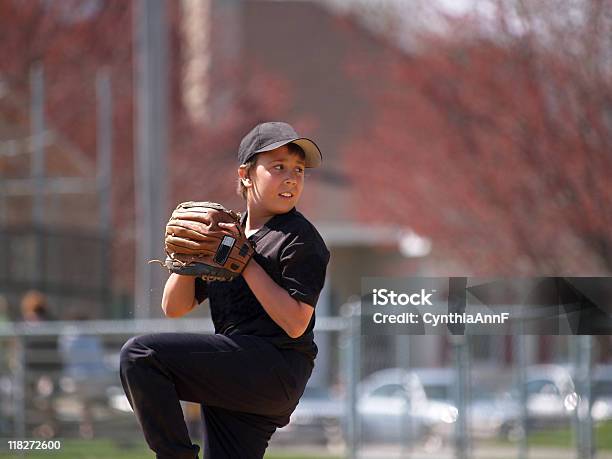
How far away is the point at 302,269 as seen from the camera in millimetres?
4223

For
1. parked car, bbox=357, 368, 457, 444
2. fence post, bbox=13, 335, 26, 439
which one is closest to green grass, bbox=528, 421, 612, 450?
parked car, bbox=357, 368, 457, 444

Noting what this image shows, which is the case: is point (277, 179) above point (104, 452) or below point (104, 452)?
above

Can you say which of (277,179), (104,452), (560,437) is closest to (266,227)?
(277,179)

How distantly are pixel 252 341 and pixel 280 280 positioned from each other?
0.73 feet

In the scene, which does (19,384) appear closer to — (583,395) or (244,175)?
(583,395)

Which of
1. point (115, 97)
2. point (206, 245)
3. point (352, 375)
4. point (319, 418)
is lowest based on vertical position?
point (319, 418)

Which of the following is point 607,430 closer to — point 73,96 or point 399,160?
point 399,160

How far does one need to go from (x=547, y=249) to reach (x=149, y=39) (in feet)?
20.6

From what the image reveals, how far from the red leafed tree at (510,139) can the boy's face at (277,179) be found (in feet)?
29.4

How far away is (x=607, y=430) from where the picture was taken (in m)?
12.8

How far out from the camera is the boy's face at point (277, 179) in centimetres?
439

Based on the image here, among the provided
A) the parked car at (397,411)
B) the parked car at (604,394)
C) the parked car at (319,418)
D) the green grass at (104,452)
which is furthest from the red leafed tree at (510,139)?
the green grass at (104,452)

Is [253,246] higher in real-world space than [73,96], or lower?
lower

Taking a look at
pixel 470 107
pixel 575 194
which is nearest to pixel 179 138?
pixel 470 107
